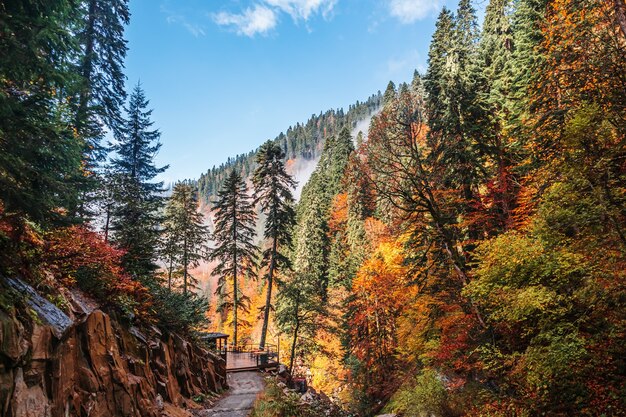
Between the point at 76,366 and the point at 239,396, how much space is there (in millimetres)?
11281

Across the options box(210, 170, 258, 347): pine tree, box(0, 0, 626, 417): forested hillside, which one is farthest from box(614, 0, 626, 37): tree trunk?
box(210, 170, 258, 347): pine tree

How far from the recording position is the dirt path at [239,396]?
13.8m

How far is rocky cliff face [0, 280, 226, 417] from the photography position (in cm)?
580

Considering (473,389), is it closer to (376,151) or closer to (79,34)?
(376,151)

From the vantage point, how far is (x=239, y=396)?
1675 cm

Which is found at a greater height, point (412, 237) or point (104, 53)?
point (104, 53)

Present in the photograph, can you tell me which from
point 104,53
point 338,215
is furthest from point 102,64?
point 338,215

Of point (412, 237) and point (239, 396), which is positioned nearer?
point (412, 237)

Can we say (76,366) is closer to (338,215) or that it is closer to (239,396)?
(239,396)

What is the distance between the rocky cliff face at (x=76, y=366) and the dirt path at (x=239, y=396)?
7.21 ft

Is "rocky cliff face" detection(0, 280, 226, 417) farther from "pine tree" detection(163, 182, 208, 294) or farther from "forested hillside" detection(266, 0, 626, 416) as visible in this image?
"pine tree" detection(163, 182, 208, 294)

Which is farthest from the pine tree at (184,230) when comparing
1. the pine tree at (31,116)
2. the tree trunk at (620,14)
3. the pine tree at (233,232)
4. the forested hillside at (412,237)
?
the tree trunk at (620,14)

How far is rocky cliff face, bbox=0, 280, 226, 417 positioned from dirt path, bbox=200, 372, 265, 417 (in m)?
2.20

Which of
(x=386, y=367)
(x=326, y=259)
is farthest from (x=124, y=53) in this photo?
(x=326, y=259)
